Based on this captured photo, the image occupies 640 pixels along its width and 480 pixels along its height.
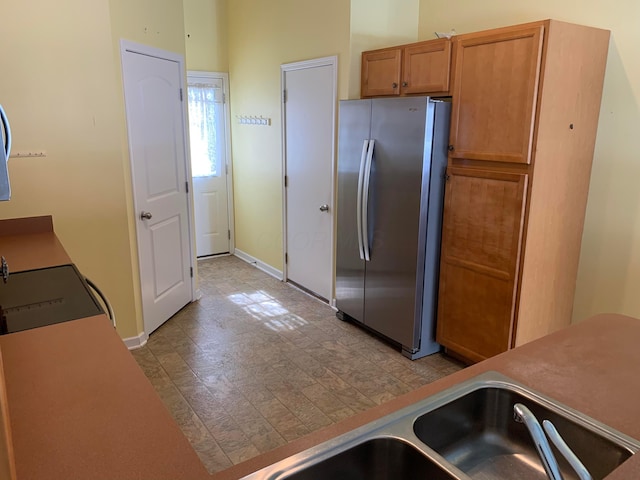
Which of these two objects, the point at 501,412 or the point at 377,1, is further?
the point at 377,1

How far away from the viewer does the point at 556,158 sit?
106 inches

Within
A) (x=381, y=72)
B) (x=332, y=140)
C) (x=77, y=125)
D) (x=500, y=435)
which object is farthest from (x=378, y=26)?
(x=500, y=435)

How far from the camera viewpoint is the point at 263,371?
3230 millimetres

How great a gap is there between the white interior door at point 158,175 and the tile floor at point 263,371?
0.30 m

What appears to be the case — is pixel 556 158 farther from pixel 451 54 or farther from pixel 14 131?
pixel 14 131

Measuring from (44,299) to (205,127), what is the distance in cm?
403

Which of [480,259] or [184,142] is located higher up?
[184,142]

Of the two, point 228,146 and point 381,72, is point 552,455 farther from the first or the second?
point 228,146

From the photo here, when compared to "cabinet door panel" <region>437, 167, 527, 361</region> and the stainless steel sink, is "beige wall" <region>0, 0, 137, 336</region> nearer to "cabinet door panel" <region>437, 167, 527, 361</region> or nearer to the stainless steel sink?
"cabinet door panel" <region>437, 167, 527, 361</region>

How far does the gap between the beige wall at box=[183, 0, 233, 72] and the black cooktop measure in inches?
149

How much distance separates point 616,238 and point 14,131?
3592 mm

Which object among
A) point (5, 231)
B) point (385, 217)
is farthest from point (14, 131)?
point (385, 217)

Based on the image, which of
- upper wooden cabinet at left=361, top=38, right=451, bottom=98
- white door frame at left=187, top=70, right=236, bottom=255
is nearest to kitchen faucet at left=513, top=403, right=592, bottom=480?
upper wooden cabinet at left=361, top=38, right=451, bottom=98

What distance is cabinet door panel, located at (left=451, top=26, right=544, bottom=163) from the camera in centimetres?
255
